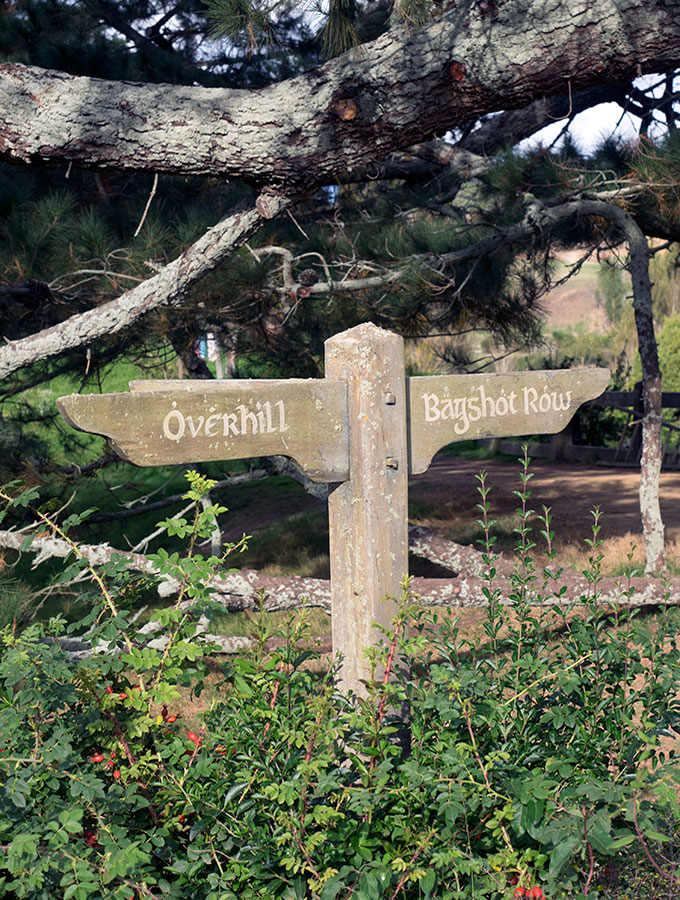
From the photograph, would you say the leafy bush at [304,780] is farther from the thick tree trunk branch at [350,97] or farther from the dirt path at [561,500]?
the dirt path at [561,500]

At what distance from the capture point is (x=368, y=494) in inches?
87.5

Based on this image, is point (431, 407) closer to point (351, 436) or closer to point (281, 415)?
point (351, 436)

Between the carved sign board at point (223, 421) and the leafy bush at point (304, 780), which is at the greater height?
the carved sign board at point (223, 421)

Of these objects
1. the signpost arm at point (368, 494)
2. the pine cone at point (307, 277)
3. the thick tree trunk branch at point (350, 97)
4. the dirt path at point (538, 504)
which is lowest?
the dirt path at point (538, 504)

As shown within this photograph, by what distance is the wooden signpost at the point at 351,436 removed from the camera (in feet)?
6.75

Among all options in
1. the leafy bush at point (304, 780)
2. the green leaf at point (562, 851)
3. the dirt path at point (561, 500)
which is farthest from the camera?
the dirt path at point (561, 500)

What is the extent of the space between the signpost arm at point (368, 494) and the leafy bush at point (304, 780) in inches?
7.5

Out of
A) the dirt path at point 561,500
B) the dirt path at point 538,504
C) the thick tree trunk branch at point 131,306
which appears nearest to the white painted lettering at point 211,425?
the thick tree trunk branch at point 131,306

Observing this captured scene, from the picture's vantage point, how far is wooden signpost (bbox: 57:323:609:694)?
206 cm

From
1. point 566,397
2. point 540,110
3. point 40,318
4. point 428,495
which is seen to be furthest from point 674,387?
point 566,397

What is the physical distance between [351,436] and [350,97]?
4.84 feet

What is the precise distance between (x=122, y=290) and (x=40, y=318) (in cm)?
126

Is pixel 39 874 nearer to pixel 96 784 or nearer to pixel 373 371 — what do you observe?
pixel 96 784

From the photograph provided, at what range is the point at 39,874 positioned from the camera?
1.46 metres
